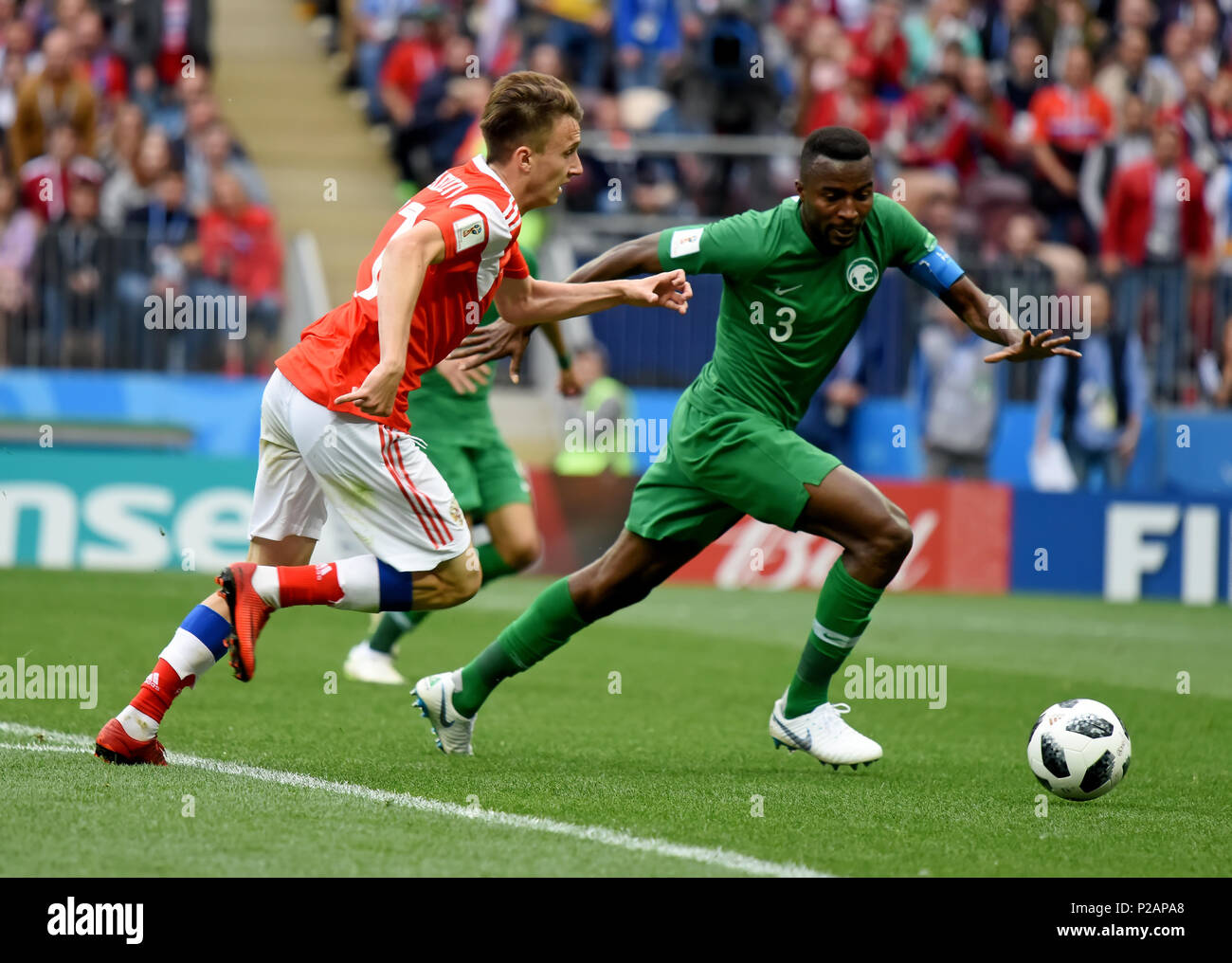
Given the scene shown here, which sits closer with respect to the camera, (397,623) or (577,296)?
(577,296)

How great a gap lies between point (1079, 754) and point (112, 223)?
12.3m

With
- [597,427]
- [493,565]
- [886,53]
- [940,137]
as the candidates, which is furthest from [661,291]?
[886,53]

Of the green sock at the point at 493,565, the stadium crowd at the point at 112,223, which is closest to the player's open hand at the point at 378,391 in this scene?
the green sock at the point at 493,565

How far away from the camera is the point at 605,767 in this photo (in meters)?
6.73

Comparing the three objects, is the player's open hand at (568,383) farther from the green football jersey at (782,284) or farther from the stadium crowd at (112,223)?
the stadium crowd at (112,223)

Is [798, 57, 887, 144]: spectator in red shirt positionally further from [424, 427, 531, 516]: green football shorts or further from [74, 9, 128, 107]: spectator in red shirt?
[424, 427, 531, 516]: green football shorts

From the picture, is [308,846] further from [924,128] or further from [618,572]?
[924,128]

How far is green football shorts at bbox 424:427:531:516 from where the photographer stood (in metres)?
9.00

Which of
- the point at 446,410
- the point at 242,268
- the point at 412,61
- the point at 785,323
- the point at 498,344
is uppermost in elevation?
the point at 412,61

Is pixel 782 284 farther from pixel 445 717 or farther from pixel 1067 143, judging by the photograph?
pixel 1067 143

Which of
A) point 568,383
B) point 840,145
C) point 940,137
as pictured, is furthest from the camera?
point 940,137

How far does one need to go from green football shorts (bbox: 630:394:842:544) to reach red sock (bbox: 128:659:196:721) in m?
1.82

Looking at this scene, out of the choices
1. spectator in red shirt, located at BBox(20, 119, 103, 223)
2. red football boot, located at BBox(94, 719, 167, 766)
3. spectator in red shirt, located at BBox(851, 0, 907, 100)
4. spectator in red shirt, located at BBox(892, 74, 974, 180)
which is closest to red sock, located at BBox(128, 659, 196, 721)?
red football boot, located at BBox(94, 719, 167, 766)

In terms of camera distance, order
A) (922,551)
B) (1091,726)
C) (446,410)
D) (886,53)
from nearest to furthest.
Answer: (1091,726)
(446,410)
(922,551)
(886,53)
